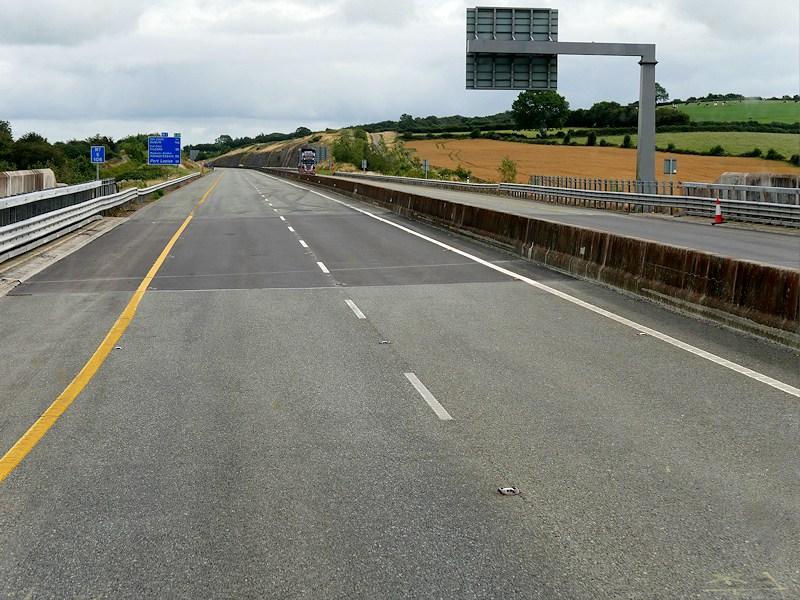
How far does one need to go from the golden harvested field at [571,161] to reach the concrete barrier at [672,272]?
211 ft

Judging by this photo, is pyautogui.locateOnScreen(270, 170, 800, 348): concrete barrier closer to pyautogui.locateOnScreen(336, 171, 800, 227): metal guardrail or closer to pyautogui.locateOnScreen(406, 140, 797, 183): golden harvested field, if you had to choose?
pyautogui.locateOnScreen(336, 171, 800, 227): metal guardrail

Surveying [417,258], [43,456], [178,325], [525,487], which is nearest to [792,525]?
[525,487]

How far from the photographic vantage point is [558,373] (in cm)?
845

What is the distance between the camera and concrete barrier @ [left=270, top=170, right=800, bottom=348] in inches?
389

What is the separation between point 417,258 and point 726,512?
14357 mm

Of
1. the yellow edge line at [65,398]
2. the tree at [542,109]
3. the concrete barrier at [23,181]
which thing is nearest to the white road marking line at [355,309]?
the yellow edge line at [65,398]

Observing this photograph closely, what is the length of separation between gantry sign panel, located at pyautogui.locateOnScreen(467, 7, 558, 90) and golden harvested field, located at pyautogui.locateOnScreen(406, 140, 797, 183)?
4601cm

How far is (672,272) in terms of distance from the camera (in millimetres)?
12336

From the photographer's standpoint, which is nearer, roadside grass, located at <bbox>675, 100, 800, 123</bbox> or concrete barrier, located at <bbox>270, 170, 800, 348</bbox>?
concrete barrier, located at <bbox>270, 170, 800, 348</bbox>

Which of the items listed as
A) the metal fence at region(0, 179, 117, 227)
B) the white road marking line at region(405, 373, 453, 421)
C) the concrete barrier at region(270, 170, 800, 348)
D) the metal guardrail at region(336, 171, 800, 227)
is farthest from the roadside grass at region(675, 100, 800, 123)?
the white road marking line at region(405, 373, 453, 421)

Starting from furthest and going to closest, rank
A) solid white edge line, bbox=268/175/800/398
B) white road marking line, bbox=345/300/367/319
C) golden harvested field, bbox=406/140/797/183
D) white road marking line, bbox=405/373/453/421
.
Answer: golden harvested field, bbox=406/140/797/183 < white road marking line, bbox=345/300/367/319 < solid white edge line, bbox=268/175/800/398 < white road marking line, bbox=405/373/453/421

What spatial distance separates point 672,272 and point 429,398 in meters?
6.32

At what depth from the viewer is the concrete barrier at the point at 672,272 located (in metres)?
9.88

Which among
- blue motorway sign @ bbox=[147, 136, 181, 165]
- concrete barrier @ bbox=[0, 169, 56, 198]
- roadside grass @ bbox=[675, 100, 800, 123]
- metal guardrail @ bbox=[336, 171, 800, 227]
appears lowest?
metal guardrail @ bbox=[336, 171, 800, 227]
